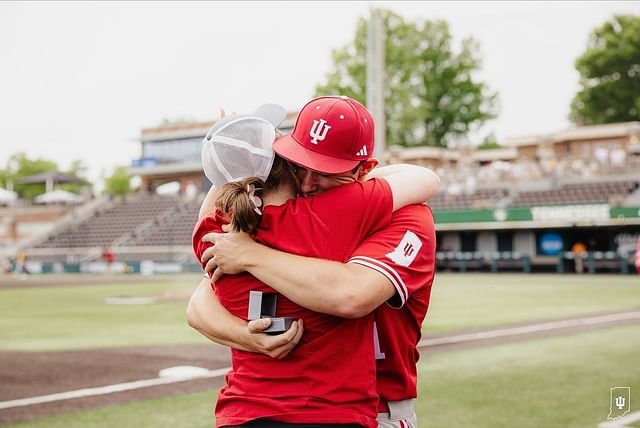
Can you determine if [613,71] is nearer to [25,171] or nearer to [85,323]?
[85,323]

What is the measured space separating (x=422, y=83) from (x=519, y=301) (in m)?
42.5

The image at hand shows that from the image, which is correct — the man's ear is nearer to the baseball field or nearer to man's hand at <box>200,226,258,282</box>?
man's hand at <box>200,226,258,282</box>

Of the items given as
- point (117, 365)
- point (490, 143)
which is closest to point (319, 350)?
point (117, 365)

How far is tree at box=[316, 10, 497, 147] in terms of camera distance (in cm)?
5478

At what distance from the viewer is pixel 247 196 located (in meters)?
2.29

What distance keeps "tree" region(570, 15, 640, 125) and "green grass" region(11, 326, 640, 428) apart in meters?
53.7

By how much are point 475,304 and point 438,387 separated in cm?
1050

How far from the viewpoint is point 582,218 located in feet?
109

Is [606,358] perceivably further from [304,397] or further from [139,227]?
[139,227]

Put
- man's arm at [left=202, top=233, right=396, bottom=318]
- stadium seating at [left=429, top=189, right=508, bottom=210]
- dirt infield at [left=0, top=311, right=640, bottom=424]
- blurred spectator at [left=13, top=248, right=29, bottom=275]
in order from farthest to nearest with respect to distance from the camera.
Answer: blurred spectator at [left=13, top=248, right=29, bottom=275] → stadium seating at [left=429, top=189, right=508, bottom=210] → dirt infield at [left=0, top=311, right=640, bottom=424] → man's arm at [left=202, top=233, right=396, bottom=318]

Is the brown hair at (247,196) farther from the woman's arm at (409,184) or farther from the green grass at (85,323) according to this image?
the green grass at (85,323)

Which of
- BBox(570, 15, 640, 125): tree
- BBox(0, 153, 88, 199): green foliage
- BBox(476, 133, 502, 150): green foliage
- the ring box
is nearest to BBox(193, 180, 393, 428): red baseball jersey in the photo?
the ring box

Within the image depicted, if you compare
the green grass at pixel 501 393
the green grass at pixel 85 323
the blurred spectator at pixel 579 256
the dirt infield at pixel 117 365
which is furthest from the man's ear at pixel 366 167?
the blurred spectator at pixel 579 256

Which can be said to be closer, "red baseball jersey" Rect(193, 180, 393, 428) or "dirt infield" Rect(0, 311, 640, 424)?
"red baseball jersey" Rect(193, 180, 393, 428)
